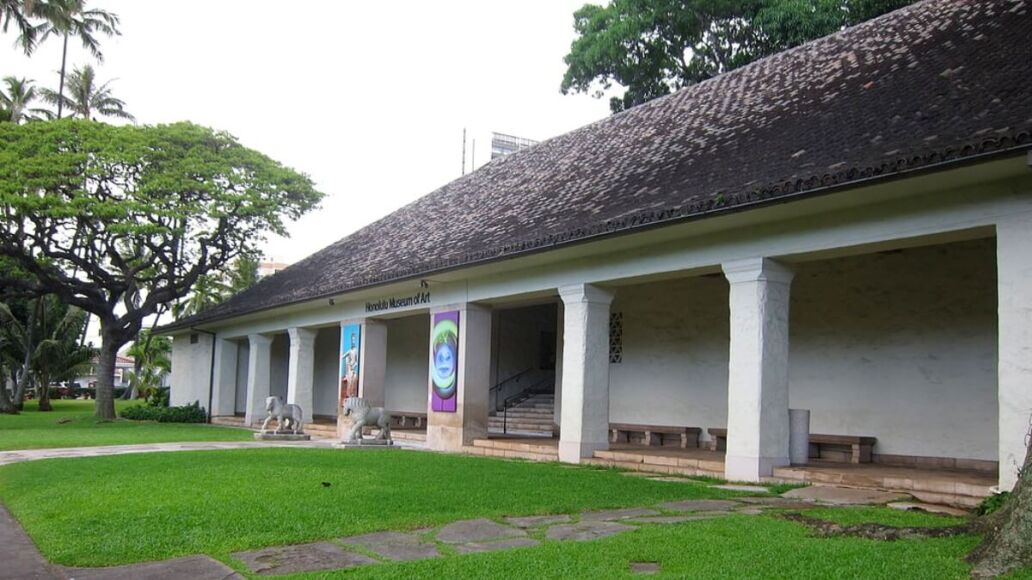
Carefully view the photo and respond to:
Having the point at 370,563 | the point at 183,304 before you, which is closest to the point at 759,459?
the point at 370,563

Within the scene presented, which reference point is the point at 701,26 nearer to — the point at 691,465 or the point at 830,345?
the point at 830,345

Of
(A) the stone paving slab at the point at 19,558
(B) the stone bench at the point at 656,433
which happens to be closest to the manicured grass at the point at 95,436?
(B) the stone bench at the point at 656,433

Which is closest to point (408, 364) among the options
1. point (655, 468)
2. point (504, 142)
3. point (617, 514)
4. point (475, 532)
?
point (655, 468)

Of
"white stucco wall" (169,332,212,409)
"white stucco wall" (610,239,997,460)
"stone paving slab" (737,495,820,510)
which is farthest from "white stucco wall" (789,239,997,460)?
"white stucco wall" (169,332,212,409)

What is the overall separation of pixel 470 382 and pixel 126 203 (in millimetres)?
12517

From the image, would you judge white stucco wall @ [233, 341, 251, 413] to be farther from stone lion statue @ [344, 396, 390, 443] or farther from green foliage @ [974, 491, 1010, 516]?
green foliage @ [974, 491, 1010, 516]

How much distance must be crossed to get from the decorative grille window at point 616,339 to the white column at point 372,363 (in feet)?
17.8

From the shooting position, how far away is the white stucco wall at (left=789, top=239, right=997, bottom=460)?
11977 millimetres

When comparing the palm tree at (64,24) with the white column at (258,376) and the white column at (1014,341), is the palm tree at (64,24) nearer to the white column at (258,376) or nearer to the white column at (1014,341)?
the white column at (258,376)

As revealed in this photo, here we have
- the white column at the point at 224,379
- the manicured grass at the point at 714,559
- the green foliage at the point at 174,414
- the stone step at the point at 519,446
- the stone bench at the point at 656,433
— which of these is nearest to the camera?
the manicured grass at the point at 714,559

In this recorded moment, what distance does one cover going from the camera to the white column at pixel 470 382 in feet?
53.6

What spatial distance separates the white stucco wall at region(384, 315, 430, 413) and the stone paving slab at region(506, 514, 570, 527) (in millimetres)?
16481

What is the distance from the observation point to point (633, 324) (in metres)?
17.6

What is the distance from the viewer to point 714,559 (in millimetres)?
5539
